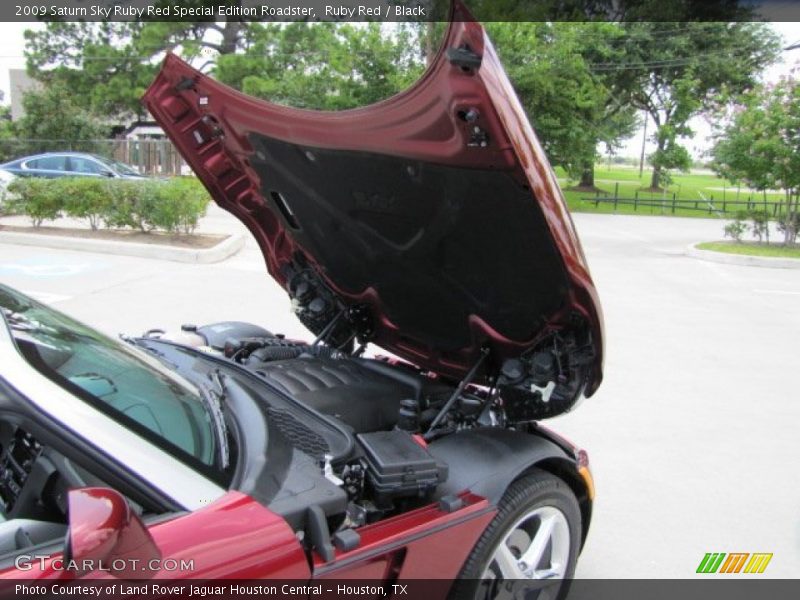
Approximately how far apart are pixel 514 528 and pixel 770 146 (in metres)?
15.2

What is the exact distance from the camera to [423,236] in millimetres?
2850

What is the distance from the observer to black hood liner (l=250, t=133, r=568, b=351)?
8.03 ft

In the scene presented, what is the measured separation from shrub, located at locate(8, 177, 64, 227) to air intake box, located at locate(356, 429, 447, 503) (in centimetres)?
1166

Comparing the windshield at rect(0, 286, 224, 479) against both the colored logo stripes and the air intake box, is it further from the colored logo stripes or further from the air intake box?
the colored logo stripes

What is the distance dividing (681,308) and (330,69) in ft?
62.7

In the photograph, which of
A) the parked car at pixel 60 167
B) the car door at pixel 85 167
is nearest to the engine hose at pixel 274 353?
the parked car at pixel 60 167

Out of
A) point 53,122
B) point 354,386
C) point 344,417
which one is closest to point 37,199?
point 354,386

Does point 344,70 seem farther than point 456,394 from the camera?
Yes

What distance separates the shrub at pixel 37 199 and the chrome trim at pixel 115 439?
11.7m

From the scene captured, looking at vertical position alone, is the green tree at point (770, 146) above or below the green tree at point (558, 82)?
below

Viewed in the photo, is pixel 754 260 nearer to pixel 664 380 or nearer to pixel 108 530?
pixel 664 380

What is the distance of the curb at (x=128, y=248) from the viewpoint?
1050 cm

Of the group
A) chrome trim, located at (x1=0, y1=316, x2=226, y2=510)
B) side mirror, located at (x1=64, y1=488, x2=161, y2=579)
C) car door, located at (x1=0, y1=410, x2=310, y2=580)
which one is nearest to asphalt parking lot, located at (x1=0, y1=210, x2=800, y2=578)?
car door, located at (x1=0, y1=410, x2=310, y2=580)

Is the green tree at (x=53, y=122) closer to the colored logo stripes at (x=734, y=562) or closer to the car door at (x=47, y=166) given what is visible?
the car door at (x=47, y=166)
